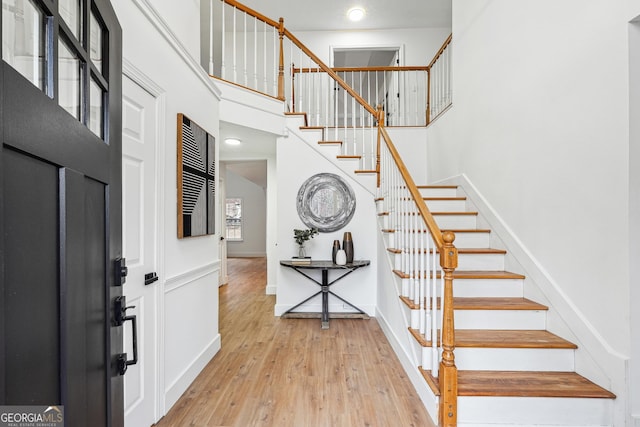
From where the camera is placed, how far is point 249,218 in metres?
11.2

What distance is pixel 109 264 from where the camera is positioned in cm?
99

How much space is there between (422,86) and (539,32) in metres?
2.82

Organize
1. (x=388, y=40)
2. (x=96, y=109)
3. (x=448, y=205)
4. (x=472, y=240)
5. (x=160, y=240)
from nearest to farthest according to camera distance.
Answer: (x=96, y=109), (x=160, y=240), (x=472, y=240), (x=448, y=205), (x=388, y=40)

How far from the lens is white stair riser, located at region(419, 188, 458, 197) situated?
3.71 metres

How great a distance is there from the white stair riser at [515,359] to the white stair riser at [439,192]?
6.76 feet

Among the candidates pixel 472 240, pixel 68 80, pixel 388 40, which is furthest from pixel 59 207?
pixel 388 40

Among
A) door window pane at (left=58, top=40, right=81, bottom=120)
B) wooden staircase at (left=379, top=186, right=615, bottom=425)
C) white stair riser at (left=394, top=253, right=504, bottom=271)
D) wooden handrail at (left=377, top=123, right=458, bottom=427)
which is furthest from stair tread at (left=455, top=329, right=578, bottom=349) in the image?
door window pane at (left=58, top=40, right=81, bottom=120)

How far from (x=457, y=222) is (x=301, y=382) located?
7.15 feet

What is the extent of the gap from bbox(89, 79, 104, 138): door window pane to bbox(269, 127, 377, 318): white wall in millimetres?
3003

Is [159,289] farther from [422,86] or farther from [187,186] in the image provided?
[422,86]

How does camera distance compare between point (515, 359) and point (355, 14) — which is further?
point (355, 14)

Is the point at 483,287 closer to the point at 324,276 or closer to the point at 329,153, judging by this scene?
the point at 324,276

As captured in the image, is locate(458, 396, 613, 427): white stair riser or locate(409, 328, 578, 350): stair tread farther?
locate(409, 328, 578, 350): stair tread

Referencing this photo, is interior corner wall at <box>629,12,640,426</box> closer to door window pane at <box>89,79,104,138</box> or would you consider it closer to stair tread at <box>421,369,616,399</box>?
stair tread at <box>421,369,616,399</box>
